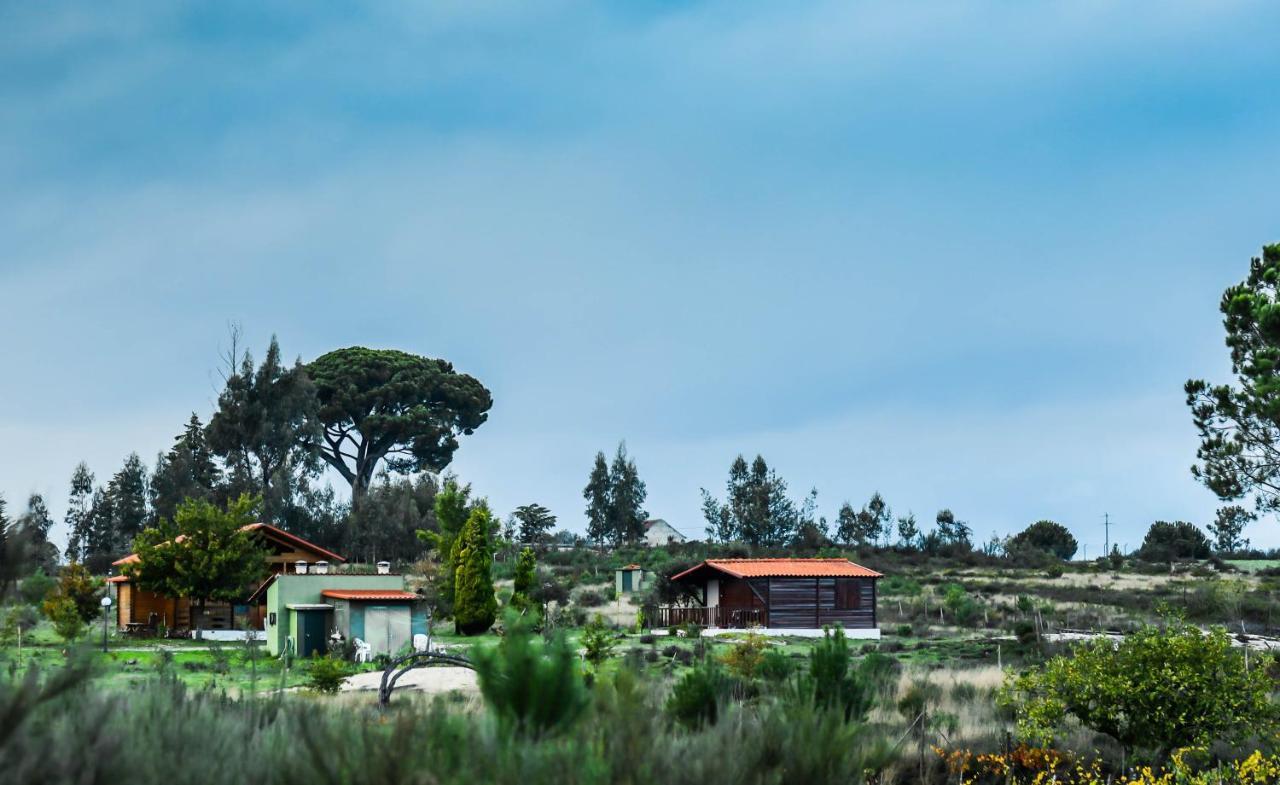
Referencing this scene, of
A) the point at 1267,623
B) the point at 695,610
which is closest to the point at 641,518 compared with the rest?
the point at 695,610

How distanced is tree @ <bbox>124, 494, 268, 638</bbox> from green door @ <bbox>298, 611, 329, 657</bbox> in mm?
6550

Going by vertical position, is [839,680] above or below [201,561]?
below

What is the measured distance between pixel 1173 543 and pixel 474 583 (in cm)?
4926

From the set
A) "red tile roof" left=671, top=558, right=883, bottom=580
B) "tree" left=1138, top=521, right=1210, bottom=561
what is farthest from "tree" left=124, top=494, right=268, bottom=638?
"tree" left=1138, top=521, right=1210, bottom=561

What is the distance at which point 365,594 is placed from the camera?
34.2 m

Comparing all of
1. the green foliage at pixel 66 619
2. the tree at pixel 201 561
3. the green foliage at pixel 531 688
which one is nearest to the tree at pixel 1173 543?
the tree at pixel 201 561

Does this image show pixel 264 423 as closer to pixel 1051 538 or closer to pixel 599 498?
pixel 599 498

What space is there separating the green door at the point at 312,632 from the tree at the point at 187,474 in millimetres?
29723

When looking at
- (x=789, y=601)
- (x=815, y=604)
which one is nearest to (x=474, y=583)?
(x=789, y=601)

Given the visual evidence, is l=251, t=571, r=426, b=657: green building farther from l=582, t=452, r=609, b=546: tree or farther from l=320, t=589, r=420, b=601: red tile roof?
l=582, t=452, r=609, b=546: tree

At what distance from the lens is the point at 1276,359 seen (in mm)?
30297

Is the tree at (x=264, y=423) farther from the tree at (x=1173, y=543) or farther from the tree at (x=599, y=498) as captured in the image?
the tree at (x=1173, y=543)

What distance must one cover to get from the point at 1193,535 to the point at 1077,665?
63478 mm

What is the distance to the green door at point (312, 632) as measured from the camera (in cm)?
3406
